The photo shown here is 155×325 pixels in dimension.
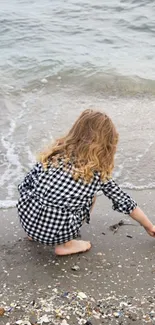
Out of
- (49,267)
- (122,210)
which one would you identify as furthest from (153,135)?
(49,267)

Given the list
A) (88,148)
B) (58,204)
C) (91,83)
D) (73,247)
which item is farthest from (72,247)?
(91,83)

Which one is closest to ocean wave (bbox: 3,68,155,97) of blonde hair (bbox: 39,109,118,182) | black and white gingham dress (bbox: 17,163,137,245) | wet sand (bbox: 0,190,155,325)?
wet sand (bbox: 0,190,155,325)

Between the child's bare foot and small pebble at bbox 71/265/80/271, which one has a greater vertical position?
the child's bare foot

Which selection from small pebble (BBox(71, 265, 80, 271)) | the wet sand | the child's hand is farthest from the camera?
the child's hand

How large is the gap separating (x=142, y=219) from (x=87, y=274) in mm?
546

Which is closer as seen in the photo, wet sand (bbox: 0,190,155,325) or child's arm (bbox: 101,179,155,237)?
wet sand (bbox: 0,190,155,325)

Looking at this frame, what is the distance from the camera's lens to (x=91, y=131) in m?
3.23

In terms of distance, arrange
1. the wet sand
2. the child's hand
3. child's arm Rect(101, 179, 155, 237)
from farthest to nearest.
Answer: the child's hand, child's arm Rect(101, 179, 155, 237), the wet sand

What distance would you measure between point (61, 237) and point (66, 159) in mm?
510

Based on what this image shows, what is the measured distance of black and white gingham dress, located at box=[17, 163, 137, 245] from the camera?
3146mm

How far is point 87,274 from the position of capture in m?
3.08

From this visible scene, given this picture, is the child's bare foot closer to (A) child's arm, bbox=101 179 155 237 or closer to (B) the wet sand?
(B) the wet sand

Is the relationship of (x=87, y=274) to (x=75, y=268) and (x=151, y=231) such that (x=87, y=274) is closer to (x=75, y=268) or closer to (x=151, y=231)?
(x=75, y=268)

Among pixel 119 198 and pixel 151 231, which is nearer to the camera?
pixel 119 198
